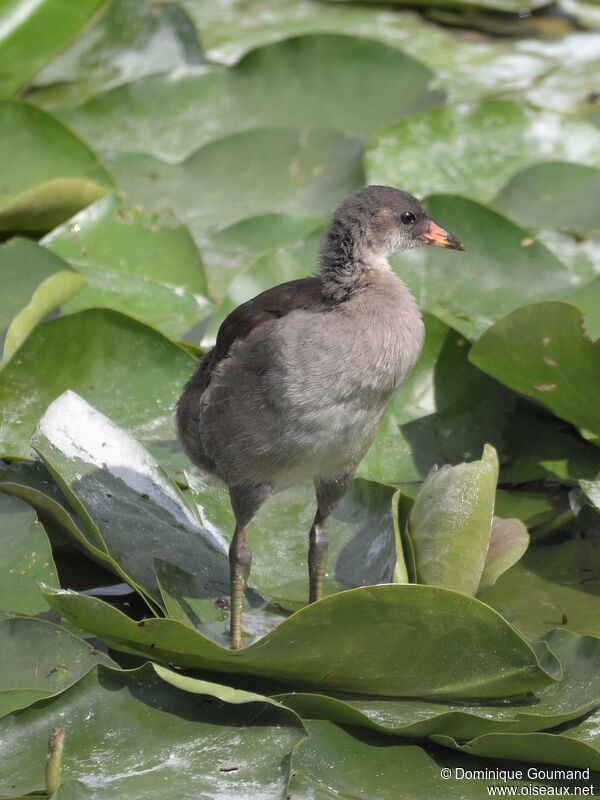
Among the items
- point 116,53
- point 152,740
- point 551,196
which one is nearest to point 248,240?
point 551,196

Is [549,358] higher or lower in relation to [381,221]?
lower

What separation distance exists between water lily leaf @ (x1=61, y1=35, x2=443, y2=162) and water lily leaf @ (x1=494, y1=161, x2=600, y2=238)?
0.69 m

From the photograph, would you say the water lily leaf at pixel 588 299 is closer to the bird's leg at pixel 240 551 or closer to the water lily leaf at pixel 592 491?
the water lily leaf at pixel 592 491

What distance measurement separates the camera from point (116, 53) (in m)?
5.05

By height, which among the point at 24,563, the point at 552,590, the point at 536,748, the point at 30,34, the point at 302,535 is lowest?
the point at 552,590

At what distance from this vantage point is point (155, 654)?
253 cm

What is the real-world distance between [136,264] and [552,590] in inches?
66.1

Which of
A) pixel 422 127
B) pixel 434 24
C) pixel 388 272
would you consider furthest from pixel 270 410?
pixel 434 24

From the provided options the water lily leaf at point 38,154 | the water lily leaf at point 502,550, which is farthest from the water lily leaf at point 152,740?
the water lily leaf at point 38,154

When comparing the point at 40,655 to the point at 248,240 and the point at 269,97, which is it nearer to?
the point at 248,240

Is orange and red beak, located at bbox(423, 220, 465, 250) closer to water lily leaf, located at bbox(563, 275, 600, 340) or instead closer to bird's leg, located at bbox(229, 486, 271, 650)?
water lily leaf, located at bbox(563, 275, 600, 340)

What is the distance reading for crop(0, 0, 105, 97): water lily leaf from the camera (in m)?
4.81

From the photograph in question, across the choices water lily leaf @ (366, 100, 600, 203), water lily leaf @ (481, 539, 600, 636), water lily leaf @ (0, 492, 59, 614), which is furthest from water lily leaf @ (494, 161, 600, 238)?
water lily leaf @ (0, 492, 59, 614)

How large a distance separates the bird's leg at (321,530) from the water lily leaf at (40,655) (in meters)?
0.59
